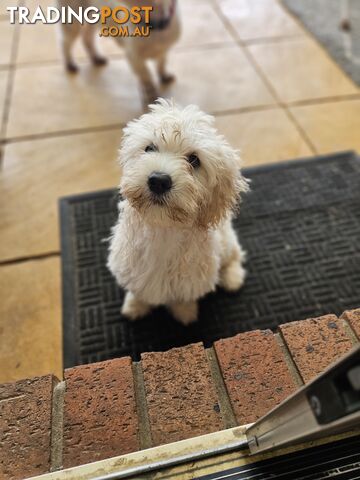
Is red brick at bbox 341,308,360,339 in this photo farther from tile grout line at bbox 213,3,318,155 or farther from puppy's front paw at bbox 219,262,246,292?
tile grout line at bbox 213,3,318,155

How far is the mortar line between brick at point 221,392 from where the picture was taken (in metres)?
0.92

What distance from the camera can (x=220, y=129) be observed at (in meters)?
2.55

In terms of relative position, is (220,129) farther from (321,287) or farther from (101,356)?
(101,356)

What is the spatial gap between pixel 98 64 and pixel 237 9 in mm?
1437

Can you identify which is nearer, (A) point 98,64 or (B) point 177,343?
(B) point 177,343

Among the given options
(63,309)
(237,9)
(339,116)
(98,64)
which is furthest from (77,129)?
(237,9)

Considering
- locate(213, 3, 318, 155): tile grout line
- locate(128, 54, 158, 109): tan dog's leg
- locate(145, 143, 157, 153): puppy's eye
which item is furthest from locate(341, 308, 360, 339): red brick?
locate(128, 54, 158, 109): tan dog's leg

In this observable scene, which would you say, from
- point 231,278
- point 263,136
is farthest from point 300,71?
point 231,278

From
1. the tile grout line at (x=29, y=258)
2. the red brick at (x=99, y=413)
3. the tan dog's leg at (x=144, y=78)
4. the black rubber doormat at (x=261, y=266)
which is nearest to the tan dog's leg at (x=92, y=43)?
the tan dog's leg at (x=144, y=78)

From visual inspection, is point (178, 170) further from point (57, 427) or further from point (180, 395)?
point (57, 427)

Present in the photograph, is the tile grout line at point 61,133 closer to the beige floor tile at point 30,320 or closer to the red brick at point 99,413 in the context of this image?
the beige floor tile at point 30,320

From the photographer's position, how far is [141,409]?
3.09ft

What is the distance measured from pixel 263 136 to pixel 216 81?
2.31 feet

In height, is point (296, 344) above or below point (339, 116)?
above
